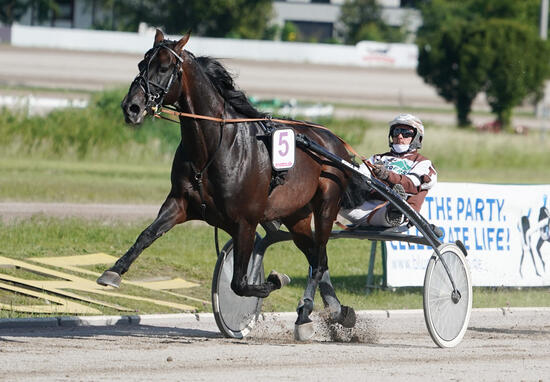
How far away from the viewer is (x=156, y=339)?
9.08m

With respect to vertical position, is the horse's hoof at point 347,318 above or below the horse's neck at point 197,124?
below

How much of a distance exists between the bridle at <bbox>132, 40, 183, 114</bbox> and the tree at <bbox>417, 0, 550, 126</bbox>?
3889cm

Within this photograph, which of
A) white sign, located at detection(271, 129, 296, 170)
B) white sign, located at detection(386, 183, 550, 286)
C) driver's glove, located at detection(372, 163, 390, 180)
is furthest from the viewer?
white sign, located at detection(386, 183, 550, 286)

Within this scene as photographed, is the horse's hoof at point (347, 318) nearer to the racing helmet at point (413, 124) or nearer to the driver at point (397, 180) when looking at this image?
the driver at point (397, 180)

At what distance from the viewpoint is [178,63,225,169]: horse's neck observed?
8.34m

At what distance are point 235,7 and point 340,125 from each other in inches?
1169

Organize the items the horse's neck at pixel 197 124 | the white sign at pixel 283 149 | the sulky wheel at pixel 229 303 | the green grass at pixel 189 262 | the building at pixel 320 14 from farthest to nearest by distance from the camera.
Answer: the building at pixel 320 14 < the green grass at pixel 189 262 < the sulky wheel at pixel 229 303 < the white sign at pixel 283 149 < the horse's neck at pixel 197 124

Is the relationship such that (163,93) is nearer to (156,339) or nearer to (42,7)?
(156,339)

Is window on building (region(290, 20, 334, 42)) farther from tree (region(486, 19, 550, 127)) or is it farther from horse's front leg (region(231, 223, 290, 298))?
horse's front leg (region(231, 223, 290, 298))

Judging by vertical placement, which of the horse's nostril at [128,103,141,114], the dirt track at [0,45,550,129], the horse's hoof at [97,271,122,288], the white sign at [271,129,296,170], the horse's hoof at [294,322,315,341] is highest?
the horse's nostril at [128,103,141,114]

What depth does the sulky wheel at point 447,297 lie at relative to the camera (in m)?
9.16

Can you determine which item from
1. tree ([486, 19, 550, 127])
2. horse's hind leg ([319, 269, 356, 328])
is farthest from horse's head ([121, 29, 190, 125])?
tree ([486, 19, 550, 127])

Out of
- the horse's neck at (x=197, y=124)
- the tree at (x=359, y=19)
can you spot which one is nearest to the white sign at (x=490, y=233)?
the horse's neck at (x=197, y=124)

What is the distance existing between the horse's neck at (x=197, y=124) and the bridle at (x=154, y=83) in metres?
0.16
